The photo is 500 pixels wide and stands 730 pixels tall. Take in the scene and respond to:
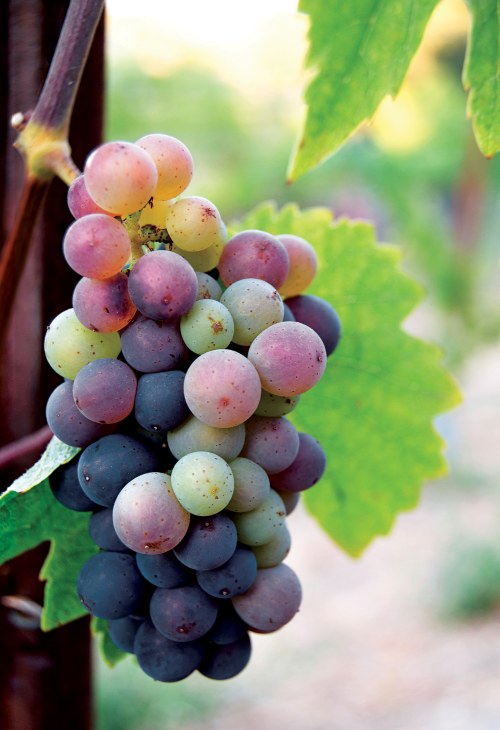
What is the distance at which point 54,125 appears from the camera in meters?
0.45

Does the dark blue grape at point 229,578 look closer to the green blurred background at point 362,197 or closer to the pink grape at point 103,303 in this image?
the pink grape at point 103,303

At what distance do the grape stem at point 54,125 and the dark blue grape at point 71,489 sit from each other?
0.14 meters

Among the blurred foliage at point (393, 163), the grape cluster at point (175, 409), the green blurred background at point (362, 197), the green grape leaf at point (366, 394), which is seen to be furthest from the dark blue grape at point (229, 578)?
the blurred foliage at point (393, 163)

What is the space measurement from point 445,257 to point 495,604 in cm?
243

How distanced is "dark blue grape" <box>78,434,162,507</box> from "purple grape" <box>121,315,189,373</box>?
4cm

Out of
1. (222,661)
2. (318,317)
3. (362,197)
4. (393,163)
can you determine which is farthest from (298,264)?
(362,197)

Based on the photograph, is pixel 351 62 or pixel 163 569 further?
pixel 351 62

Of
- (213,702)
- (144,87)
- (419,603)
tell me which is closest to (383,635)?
(419,603)

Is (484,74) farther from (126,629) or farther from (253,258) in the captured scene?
(126,629)

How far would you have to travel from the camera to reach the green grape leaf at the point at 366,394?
624 mm

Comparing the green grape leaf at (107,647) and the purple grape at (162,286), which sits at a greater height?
the purple grape at (162,286)

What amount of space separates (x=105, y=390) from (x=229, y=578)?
0.39 feet

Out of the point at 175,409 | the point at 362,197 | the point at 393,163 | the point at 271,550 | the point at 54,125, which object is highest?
the point at 54,125

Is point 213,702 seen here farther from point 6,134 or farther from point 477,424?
point 477,424
